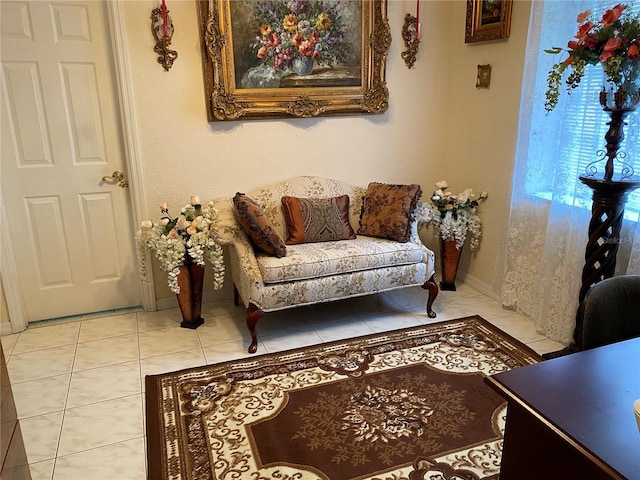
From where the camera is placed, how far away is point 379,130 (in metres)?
3.78

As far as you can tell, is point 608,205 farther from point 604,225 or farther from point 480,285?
point 480,285

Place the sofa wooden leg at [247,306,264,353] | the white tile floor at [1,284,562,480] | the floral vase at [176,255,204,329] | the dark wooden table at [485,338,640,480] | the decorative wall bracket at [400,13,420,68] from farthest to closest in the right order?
the decorative wall bracket at [400,13,420,68] → the floral vase at [176,255,204,329] → the sofa wooden leg at [247,306,264,353] → the white tile floor at [1,284,562,480] → the dark wooden table at [485,338,640,480]

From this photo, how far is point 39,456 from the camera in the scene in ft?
6.65

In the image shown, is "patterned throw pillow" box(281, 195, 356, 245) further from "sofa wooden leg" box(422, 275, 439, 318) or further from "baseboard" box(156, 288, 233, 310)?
"baseboard" box(156, 288, 233, 310)

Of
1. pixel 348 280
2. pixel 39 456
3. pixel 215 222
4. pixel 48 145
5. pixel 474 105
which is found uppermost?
pixel 474 105

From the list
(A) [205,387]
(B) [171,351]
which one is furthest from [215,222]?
(A) [205,387]

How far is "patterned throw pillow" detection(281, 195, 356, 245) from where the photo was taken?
10.6 feet

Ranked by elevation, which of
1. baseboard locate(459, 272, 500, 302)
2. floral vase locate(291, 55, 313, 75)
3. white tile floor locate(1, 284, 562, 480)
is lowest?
white tile floor locate(1, 284, 562, 480)

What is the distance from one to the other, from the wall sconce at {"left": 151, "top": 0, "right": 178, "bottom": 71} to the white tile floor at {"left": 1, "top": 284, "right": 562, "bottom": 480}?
5.69 feet

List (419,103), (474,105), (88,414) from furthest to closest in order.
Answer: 1. (419,103)
2. (474,105)
3. (88,414)

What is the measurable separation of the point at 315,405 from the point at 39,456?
1219 millimetres

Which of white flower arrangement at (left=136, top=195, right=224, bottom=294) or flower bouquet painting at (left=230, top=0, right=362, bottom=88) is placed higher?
flower bouquet painting at (left=230, top=0, right=362, bottom=88)

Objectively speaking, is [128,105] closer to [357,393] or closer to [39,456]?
[39,456]

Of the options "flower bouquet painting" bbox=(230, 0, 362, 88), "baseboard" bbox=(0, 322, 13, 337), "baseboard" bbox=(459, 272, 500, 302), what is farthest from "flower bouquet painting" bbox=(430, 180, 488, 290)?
"baseboard" bbox=(0, 322, 13, 337)
